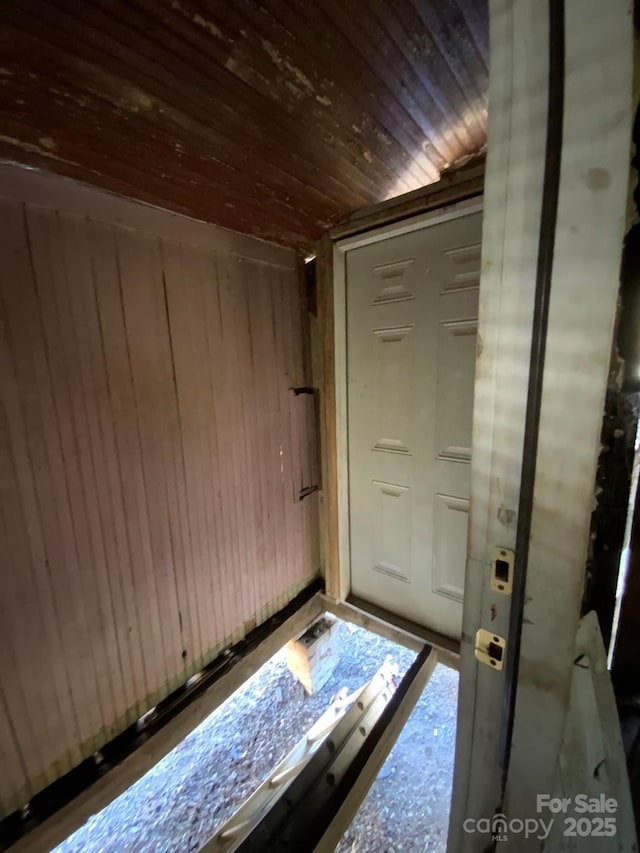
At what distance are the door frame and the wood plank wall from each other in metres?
0.24

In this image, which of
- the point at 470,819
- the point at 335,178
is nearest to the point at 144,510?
the point at 470,819

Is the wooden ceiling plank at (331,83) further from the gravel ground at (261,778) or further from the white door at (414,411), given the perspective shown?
the gravel ground at (261,778)

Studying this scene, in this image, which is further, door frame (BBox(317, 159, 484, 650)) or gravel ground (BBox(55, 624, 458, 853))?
gravel ground (BBox(55, 624, 458, 853))

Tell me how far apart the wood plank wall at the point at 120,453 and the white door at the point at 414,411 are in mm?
451

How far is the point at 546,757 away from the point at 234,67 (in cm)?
148

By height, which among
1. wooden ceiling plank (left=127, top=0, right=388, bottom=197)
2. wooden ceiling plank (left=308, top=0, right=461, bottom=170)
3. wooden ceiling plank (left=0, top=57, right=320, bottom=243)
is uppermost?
wooden ceiling plank (left=308, top=0, right=461, bottom=170)

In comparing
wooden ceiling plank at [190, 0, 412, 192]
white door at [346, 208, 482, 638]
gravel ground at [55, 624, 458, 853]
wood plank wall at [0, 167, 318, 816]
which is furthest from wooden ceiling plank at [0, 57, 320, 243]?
gravel ground at [55, 624, 458, 853]

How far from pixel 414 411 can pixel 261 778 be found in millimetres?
2011

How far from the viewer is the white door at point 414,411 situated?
142 cm

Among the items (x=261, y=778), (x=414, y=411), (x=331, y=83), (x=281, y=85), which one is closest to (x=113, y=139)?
(x=281, y=85)

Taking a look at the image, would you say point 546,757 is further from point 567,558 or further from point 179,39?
point 179,39

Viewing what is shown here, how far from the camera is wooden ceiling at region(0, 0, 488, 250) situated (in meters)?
0.68

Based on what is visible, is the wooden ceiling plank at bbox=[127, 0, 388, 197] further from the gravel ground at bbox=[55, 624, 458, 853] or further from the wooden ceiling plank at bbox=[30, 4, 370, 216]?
the gravel ground at bbox=[55, 624, 458, 853]

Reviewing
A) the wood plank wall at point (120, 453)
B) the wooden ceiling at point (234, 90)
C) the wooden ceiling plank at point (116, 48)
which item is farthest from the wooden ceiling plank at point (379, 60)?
the wood plank wall at point (120, 453)
